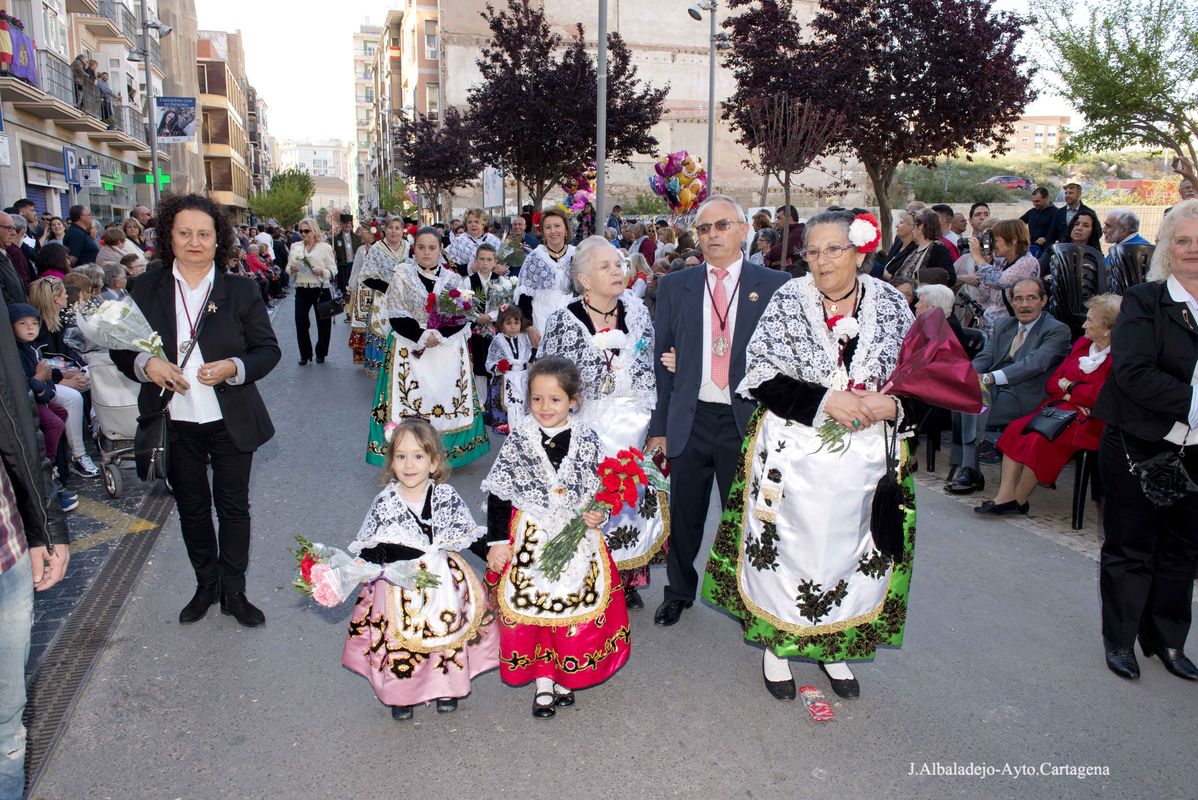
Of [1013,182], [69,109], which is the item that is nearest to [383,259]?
[69,109]

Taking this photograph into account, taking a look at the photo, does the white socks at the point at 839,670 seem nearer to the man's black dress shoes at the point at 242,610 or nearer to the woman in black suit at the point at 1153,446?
the woman in black suit at the point at 1153,446

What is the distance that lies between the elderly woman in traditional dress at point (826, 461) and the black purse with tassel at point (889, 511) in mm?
14

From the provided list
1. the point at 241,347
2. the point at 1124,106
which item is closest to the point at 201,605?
the point at 241,347

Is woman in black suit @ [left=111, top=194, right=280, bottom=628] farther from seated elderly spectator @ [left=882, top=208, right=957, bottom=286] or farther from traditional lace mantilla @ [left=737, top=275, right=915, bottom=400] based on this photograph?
seated elderly spectator @ [left=882, top=208, right=957, bottom=286]

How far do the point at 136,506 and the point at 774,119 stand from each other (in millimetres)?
13477

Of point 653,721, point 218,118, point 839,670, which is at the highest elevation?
point 218,118

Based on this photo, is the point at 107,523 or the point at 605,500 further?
the point at 107,523

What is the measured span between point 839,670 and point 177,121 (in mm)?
23420

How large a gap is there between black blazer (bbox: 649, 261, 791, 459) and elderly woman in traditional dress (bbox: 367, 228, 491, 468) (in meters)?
3.13

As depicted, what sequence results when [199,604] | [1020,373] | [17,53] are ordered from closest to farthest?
[199,604]
[1020,373]
[17,53]

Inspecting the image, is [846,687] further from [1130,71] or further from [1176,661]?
[1130,71]

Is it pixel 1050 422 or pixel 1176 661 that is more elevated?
pixel 1050 422

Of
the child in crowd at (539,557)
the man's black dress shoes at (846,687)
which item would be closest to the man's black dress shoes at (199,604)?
the child in crowd at (539,557)

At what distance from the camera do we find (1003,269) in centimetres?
876
